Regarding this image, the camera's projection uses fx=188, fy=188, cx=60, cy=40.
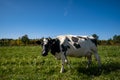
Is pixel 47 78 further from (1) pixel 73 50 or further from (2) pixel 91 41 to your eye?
(2) pixel 91 41

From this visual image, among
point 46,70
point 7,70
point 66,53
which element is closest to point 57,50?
point 66,53

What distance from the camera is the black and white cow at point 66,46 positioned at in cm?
1104

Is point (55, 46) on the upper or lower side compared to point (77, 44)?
lower

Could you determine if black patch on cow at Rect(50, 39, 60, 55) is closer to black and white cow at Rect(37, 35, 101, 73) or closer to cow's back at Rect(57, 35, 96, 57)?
black and white cow at Rect(37, 35, 101, 73)

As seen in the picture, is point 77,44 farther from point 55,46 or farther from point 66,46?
point 55,46

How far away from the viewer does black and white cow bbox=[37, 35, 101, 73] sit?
11.0 m

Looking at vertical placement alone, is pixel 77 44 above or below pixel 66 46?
above

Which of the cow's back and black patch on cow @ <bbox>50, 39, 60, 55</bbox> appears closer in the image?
black patch on cow @ <bbox>50, 39, 60, 55</bbox>

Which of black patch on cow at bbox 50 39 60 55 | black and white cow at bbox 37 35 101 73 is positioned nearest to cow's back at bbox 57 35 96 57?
black and white cow at bbox 37 35 101 73

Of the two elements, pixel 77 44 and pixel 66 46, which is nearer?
pixel 66 46

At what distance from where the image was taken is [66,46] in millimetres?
11352

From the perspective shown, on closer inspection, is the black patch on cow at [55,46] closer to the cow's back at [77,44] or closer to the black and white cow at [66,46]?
the black and white cow at [66,46]

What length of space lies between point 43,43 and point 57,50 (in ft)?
3.23

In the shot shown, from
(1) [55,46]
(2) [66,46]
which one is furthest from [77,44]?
(1) [55,46]
